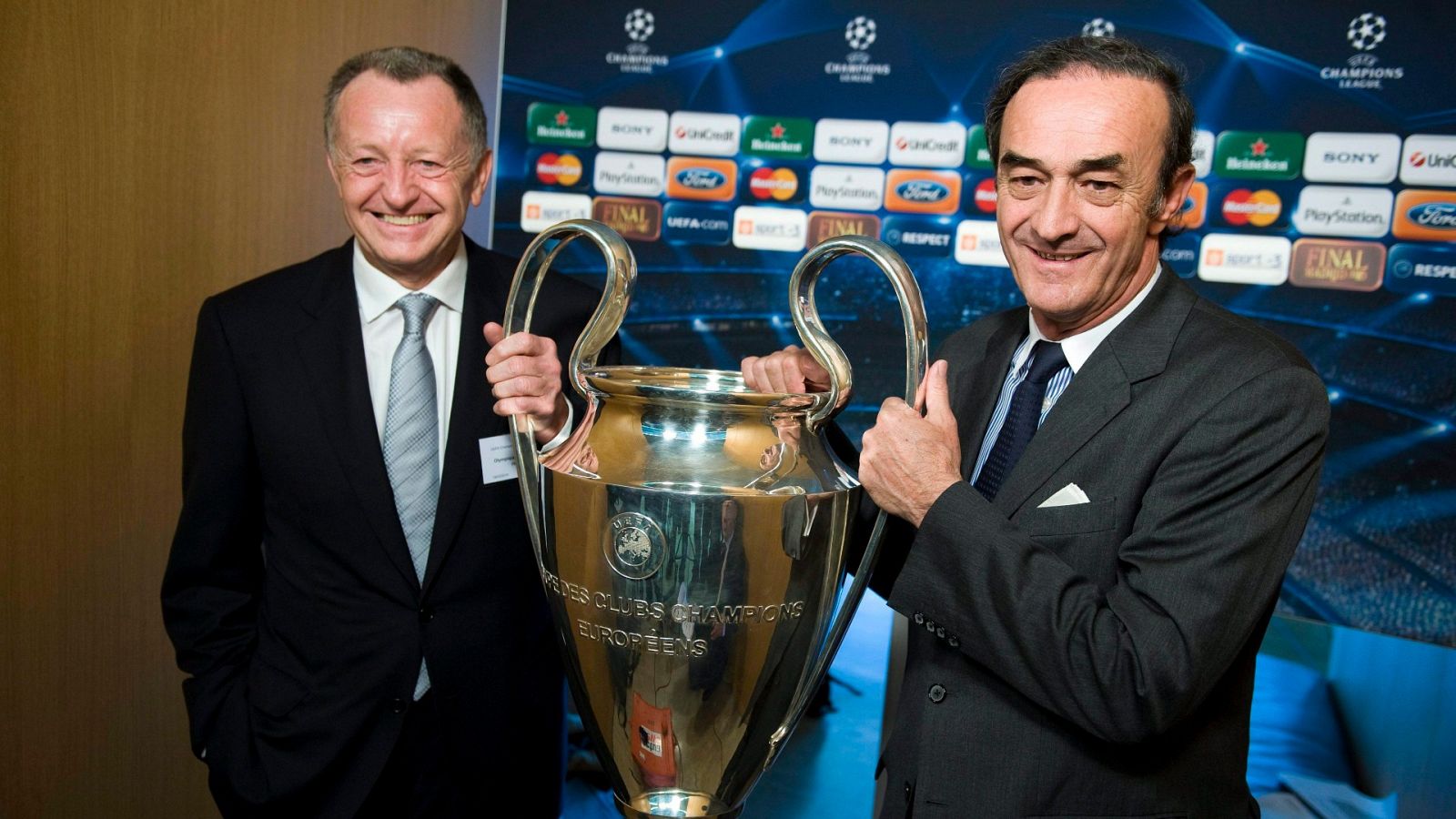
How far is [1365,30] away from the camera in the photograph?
2770 mm

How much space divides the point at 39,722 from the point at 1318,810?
8.74 feet

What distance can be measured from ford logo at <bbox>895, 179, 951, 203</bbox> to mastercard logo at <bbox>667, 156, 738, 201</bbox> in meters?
0.47

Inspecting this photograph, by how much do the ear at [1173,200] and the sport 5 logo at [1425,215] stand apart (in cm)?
175

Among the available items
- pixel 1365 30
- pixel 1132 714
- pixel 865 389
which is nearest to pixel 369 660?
pixel 1132 714

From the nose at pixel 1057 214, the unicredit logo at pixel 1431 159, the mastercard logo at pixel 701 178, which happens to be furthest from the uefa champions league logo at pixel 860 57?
the nose at pixel 1057 214

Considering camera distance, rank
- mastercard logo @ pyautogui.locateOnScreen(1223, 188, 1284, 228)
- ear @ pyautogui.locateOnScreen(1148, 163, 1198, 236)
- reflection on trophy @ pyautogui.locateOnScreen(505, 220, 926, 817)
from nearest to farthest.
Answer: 1. reflection on trophy @ pyautogui.locateOnScreen(505, 220, 926, 817)
2. ear @ pyautogui.locateOnScreen(1148, 163, 1198, 236)
3. mastercard logo @ pyautogui.locateOnScreen(1223, 188, 1284, 228)

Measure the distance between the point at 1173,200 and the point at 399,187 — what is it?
1011 millimetres

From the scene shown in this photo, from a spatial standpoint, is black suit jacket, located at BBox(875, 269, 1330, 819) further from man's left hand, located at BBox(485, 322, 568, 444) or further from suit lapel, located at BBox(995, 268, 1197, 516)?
man's left hand, located at BBox(485, 322, 568, 444)

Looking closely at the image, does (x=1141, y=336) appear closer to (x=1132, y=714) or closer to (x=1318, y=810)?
(x=1132, y=714)

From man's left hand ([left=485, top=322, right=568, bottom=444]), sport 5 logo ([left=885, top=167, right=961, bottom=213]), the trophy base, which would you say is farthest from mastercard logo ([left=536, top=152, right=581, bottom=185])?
the trophy base

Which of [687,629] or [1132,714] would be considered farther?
[1132,714]

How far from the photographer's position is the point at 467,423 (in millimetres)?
1636

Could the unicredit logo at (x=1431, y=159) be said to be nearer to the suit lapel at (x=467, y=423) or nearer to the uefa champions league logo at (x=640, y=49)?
the uefa champions league logo at (x=640, y=49)

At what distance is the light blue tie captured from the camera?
1.62m
